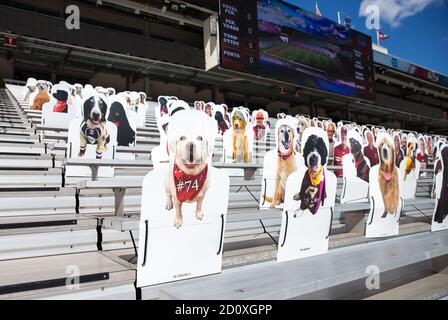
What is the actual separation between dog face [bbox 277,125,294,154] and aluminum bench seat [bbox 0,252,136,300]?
135 centimetres

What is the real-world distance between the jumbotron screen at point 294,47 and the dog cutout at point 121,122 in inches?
348

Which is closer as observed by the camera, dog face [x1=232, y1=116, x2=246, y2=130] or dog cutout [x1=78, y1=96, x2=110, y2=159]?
dog cutout [x1=78, y1=96, x2=110, y2=159]

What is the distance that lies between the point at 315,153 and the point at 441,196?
4.81 ft

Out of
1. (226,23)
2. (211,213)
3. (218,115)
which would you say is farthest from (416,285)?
(226,23)

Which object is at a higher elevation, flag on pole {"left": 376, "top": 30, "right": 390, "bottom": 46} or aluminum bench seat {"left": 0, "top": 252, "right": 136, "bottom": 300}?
flag on pole {"left": 376, "top": 30, "right": 390, "bottom": 46}

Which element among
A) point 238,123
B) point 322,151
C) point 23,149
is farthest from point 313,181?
point 23,149

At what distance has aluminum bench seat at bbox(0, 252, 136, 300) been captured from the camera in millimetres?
1399

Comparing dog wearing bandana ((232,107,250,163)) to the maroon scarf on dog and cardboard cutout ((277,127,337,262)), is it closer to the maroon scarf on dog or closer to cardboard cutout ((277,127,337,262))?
cardboard cutout ((277,127,337,262))

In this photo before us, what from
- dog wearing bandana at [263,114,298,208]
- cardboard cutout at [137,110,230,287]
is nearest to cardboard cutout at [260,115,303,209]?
dog wearing bandana at [263,114,298,208]

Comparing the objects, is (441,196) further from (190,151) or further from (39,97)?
(39,97)

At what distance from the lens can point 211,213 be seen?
158 centimetres

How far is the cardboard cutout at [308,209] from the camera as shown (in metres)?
1.90

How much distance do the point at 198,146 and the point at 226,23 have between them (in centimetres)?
1203

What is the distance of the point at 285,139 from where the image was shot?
267 cm
